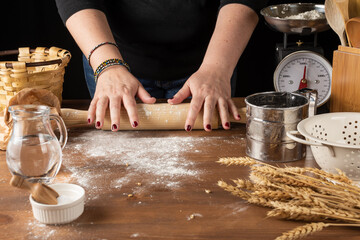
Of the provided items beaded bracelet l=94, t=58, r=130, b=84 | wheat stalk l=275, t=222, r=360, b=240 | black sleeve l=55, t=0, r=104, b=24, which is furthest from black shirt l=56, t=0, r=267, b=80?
wheat stalk l=275, t=222, r=360, b=240

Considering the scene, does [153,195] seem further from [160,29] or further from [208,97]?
[160,29]

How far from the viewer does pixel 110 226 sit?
90 cm

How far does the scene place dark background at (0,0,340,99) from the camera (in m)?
2.65

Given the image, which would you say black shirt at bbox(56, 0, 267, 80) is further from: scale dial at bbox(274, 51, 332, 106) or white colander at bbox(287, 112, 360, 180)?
white colander at bbox(287, 112, 360, 180)

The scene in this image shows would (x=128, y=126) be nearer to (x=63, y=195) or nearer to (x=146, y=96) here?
(x=146, y=96)

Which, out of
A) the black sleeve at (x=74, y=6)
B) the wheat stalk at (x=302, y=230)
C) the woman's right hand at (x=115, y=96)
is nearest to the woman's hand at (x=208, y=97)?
the woman's right hand at (x=115, y=96)

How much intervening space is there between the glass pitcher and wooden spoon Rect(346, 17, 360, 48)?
90 cm

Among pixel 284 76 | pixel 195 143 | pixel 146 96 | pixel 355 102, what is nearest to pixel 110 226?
pixel 195 143

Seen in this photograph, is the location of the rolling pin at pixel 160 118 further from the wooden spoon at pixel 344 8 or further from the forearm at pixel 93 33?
the wooden spoon at pixel 344 8

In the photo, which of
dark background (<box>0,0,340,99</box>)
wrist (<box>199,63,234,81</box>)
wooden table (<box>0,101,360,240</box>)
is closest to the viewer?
wooden table (<box>0,101,360,240</box>)

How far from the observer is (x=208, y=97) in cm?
147

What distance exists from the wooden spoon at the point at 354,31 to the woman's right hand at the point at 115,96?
662 mm

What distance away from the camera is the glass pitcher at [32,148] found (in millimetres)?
971

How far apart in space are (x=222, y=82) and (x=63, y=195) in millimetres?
766
